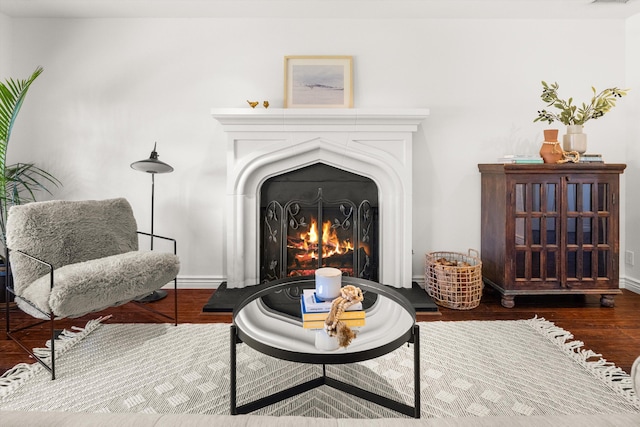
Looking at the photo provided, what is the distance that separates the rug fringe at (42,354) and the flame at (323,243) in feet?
5.04

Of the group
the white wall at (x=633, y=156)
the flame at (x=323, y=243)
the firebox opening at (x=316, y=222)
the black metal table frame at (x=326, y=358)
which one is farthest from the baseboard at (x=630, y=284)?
the black metal table frame at (x=326, y=358)

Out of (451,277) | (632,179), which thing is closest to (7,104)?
(451,277)

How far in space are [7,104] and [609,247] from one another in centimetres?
447

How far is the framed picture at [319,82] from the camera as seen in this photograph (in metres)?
3.12

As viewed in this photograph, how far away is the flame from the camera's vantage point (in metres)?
3.16

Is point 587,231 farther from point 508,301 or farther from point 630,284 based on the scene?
point 630,284

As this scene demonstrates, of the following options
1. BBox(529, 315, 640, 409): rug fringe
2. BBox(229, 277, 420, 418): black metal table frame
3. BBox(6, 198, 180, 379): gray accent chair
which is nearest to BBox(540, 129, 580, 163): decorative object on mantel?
BBox(529, 315, 640, 409): rug fringe

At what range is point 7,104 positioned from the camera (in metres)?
2.52

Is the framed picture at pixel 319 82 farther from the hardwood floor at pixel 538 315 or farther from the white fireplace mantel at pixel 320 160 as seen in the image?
the hardwood floor at pixel 538 315

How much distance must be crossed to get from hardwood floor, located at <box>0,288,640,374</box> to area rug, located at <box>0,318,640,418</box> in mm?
160

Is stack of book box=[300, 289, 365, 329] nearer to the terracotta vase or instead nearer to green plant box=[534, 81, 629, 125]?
the terracotta vase

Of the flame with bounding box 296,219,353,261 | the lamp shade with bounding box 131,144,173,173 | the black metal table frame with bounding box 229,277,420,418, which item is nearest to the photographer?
the black metal table frame with bounding box 229,277,420,418

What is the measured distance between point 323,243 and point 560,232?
1.83 meters

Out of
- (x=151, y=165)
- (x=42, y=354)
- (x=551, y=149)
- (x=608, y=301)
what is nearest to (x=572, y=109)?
(x=551, y=149)
